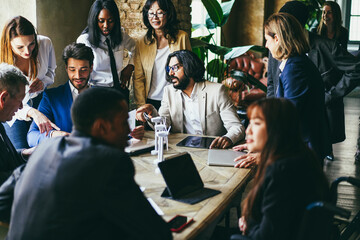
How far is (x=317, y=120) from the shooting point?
2633mm

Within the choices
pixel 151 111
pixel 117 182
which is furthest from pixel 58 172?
pixel 151 111

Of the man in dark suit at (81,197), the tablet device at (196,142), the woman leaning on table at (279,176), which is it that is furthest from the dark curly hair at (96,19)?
the man in dark suit at (81,197)

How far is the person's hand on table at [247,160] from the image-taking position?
239 centimetres

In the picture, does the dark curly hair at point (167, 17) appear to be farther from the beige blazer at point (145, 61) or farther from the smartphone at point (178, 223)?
the smartphone at point (178, 223)

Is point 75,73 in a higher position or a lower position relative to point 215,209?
higher

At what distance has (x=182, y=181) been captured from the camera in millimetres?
1979

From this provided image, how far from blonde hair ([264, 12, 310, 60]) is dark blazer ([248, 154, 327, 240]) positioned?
1.17 m

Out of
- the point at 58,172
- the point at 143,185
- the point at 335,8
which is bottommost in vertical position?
the point at 143,185

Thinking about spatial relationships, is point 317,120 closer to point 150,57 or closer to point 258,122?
point 258,122

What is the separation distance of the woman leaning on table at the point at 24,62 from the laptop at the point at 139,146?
1.69 feet

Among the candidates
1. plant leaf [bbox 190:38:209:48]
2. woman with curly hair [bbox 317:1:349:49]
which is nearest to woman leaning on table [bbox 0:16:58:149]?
plant leaf [bbox 190:38:209:48]

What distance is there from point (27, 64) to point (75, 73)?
0.40m

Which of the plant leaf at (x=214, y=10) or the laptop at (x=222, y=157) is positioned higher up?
the plant leaf at (x=214, y=10)

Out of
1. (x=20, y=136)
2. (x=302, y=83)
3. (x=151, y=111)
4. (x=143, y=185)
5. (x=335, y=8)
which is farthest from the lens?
(x=335, y=8)
